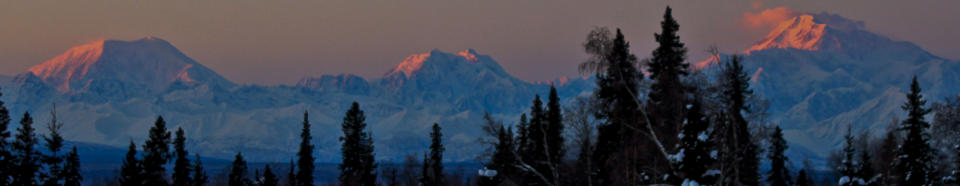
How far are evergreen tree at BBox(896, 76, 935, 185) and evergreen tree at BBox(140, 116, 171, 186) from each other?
169 ft

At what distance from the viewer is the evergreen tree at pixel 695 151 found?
2231cm

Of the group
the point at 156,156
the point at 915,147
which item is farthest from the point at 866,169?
the point at 156,156

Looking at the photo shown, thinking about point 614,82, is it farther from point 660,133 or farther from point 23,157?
point 23,157

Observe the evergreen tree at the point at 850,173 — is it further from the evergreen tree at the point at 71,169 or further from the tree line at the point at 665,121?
the evergreen tree at the point at 71,169

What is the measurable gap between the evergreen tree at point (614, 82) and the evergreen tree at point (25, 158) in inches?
1377

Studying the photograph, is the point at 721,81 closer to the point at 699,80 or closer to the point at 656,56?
the point at 699,80

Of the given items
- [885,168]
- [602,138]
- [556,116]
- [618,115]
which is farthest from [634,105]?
[885,168]

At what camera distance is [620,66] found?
88.0ft

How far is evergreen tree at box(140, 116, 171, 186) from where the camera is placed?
199 feet

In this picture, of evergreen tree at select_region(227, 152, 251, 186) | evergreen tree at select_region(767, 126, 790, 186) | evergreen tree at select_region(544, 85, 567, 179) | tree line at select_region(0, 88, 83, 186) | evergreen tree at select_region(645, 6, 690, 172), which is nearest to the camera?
evergreen tree at select_region(645, 6, 690, 172)

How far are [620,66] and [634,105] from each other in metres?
2.61

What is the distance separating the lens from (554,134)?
3812 centimetres

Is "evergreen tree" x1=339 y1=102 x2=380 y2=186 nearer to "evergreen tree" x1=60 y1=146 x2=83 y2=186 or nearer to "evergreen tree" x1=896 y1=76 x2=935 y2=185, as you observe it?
"evergreen tree" x1=60 y1=146 x2=83 y2=186

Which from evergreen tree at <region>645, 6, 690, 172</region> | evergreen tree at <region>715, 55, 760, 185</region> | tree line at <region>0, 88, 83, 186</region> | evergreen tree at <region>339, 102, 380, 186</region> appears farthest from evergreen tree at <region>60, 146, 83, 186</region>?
evergreen tree at <region>715, 55, 760, 185</region>
